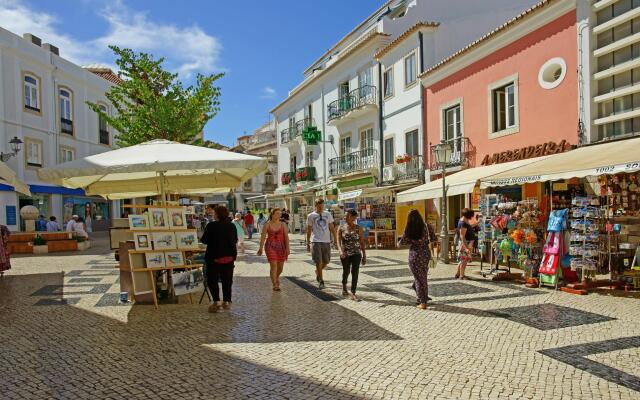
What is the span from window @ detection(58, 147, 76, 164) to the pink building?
2246cm

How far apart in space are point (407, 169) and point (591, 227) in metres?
11.2

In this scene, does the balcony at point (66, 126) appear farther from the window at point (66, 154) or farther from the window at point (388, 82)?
the window at point (388, 82)

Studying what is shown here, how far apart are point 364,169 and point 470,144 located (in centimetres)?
787

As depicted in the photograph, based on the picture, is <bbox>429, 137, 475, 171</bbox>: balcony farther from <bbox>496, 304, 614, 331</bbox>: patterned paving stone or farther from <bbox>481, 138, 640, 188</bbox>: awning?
<bbox>496, 304, 614, 331</bbox>: patterned paving stone

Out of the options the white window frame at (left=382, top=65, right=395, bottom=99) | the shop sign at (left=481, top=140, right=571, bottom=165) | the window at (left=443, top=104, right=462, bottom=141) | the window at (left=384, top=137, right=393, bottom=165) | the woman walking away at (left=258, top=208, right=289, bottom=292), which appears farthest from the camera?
the window at (left=384, top=137, right=393, bottom=165)

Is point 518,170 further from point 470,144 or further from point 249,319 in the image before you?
point 249,319

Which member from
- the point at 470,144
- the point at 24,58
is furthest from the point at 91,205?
the point at 470,144

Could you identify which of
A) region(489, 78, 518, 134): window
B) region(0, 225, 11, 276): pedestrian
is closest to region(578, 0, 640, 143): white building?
region(489, 78, 518, 134): window

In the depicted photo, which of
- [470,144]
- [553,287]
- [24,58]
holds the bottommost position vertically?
[553,287]

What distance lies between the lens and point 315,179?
2994cm

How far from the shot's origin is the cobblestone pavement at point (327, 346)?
419cm

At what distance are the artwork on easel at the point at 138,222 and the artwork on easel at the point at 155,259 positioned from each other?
447 mm

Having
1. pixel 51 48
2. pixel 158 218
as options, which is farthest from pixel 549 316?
pixel 51 48

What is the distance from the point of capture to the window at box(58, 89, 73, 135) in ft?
95.7
